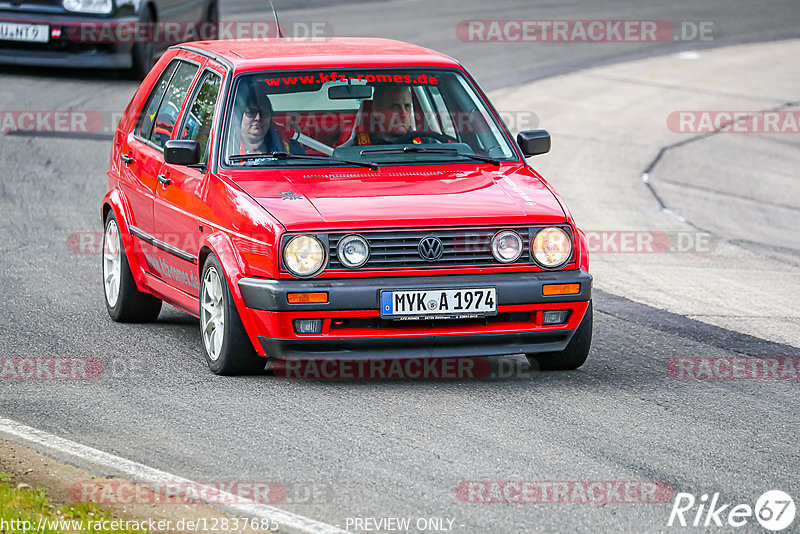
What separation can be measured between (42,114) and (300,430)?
10.6 m

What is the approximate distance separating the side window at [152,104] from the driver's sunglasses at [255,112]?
1106 millimetres

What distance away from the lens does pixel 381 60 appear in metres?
8.17

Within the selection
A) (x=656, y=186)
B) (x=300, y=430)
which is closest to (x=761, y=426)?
(x=300, y=430)

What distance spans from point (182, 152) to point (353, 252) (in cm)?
133

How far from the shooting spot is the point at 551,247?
23.3 feet

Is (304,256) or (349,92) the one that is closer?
(304,256)

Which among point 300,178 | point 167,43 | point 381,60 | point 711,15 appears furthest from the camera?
point 711,15

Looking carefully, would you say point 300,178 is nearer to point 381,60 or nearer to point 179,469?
point 381,60

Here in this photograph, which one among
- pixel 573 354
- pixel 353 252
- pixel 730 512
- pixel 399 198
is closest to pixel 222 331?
pixel 353 252

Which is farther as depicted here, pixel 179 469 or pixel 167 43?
pixel 167 43

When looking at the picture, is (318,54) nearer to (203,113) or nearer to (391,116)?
(391,116)

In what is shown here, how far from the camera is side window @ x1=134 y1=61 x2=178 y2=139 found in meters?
8.80

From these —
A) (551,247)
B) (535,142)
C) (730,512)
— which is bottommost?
(730,512)

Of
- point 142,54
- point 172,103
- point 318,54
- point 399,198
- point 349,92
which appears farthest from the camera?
point 142,54
